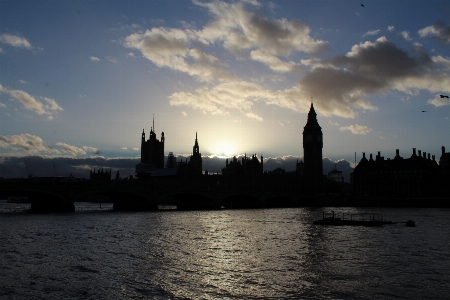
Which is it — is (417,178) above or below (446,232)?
above

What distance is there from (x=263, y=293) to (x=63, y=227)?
123ft

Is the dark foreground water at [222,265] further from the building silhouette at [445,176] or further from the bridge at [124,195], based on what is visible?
the building silhouette at [445,176]

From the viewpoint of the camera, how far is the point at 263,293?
69.7 ft

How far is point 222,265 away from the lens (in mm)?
28594

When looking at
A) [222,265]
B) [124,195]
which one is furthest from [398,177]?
[222,265]

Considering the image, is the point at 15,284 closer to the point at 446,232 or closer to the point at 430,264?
the point at 430,264

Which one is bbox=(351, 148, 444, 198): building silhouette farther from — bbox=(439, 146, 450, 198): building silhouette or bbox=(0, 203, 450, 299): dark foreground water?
bbox=(0, 203, 450, 299): dark foreground water

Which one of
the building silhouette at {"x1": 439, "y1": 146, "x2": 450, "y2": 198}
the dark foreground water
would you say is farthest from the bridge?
the building silhouette at {"x1": 439, "y1": 146, "x2": 450, "y2": 198}

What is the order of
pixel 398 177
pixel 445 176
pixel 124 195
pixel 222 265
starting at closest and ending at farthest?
pixel 222 265 < pixel 124 195 < pixel 445 176 < pixel 398 177

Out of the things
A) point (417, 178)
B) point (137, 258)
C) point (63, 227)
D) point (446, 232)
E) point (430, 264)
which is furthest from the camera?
point (417, 178)

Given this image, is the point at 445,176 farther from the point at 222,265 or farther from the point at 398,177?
the point at 222,265

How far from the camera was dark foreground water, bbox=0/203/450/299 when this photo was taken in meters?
21.6

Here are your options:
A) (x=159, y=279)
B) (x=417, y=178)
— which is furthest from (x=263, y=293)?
(x=417, y=178)

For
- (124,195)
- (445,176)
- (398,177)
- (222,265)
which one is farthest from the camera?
(398,177)
